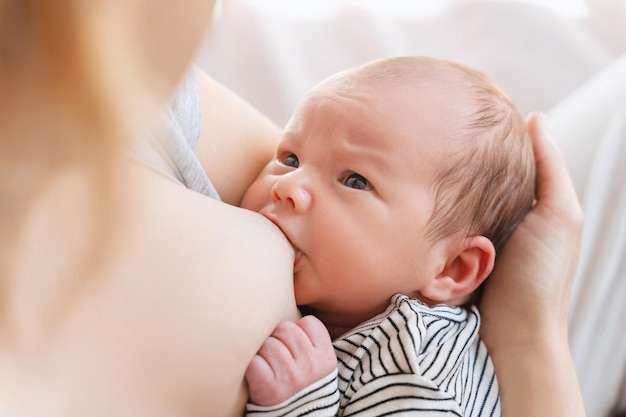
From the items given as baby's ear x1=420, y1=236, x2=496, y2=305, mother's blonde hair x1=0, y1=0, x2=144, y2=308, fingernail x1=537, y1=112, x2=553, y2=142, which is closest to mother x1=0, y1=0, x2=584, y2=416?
mother's blonde hair x1=0, y1=0, x2=144, y2=308

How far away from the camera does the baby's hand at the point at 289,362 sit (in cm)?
86

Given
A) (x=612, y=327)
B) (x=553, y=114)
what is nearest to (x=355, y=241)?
(x=612, y=327)

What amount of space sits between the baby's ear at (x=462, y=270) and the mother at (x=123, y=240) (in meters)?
0.14

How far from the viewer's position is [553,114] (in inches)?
62.7

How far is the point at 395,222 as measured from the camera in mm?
1038

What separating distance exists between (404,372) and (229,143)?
1.37 ft

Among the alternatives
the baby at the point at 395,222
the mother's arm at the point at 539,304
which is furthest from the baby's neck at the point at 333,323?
the mother's arm at the point at 539,304

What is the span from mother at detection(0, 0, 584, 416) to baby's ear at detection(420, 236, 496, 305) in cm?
14

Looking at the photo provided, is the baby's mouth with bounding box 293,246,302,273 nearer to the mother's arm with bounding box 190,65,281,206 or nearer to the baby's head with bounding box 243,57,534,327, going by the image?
the baby's head with bounding box 243,57,534,327

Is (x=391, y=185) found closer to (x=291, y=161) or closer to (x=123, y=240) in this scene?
(x=291, y=161)

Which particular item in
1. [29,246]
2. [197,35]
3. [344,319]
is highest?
[197,35]

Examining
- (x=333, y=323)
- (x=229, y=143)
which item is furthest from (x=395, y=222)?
(x=229, y=143)

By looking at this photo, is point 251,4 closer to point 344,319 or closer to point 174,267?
point 344,319

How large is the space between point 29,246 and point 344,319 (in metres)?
0.47
